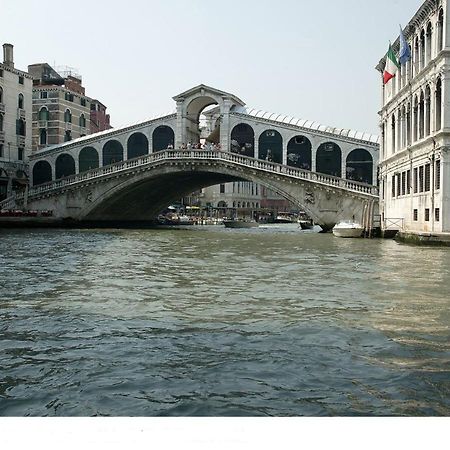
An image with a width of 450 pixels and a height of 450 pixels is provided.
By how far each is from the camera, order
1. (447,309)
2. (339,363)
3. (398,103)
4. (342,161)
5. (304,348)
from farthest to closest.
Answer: (342,161) → (398,103) → (447,309) → (304,348) → (339,363)

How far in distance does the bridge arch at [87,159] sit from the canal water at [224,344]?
25745 mm

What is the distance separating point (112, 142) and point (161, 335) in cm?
3023

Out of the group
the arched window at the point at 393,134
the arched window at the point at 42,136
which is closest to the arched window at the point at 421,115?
the arched window at the point at 393,134

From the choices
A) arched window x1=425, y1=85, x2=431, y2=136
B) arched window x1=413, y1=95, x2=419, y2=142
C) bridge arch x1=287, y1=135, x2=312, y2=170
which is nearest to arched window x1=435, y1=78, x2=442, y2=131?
arched window x1=425, y1=85, x2=431, y2=136

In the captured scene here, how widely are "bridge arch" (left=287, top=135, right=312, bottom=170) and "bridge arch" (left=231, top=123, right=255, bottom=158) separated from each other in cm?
212

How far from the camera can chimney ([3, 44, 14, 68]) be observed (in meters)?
32.8

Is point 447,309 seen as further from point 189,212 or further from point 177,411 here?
point 189,212

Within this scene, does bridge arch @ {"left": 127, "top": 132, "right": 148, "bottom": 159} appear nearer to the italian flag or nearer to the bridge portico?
the bridge portico

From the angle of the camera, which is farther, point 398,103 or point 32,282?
point 398,103

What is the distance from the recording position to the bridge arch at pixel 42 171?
3506 centimetres

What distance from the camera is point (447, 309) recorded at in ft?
20.0

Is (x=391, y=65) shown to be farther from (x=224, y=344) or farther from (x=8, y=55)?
(x=8, y=55)
